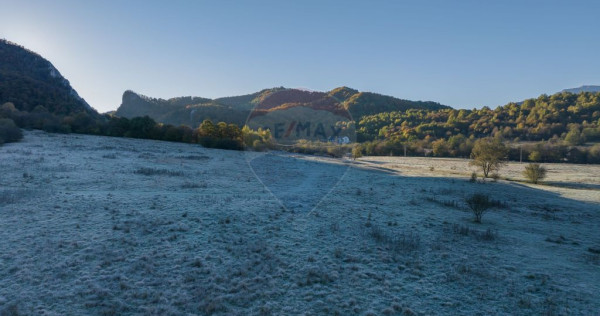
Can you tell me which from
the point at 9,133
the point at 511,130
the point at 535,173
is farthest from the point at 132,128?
the point at 511,130

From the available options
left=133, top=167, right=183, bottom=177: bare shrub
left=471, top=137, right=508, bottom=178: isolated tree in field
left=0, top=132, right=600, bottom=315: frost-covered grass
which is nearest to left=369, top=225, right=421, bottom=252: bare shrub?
left=0, top=132, right=600, bottom=315: frost-covered grass

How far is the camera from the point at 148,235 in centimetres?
1016

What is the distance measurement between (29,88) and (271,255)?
338ft

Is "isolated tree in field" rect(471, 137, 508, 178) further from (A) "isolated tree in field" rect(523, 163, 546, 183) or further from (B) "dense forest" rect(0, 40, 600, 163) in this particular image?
(B) "dense forest" rect(0, 40, 600, 163)

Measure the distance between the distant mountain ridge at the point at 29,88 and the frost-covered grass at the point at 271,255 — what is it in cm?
7685

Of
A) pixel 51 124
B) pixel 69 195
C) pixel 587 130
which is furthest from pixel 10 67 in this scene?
pixel 587 130

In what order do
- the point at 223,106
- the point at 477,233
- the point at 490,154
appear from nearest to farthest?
the point at 477,233 < the point at 490,154 < the point at 223,106

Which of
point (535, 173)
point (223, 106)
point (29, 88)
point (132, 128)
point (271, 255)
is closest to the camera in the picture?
point (271, 255)

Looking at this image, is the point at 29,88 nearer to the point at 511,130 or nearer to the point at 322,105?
the point at 322,105

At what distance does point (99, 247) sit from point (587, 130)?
10737cm

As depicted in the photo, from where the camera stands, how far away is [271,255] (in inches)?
360

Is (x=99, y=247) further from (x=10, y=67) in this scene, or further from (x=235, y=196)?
(x=10, y=67)

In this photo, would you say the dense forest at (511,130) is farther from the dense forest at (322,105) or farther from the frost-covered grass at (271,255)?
the frost-covered grass at (271,255)

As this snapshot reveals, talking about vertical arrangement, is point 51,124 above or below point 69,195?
above
